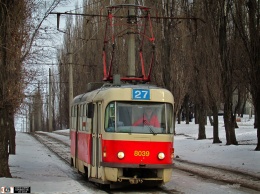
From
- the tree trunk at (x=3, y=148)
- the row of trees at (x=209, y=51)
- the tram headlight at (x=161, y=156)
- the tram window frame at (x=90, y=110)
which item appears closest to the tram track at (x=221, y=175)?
the tram headlight at (x=161, y=156)

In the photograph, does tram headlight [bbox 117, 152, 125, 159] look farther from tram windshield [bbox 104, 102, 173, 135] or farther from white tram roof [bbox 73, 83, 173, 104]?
white tram roof [bbox 73, 83, 173, 104]

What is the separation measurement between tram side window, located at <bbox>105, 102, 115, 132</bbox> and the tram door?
0.32 metres

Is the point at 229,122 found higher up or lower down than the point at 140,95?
lower down

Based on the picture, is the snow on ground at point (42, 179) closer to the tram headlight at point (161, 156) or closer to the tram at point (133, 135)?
the tram at point (133, 135)

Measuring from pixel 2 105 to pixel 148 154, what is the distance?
168 inches

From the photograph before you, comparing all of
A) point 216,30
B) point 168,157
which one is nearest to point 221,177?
point 168,157

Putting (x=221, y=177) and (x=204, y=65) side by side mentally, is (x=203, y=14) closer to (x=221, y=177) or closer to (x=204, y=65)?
(x=204, y=65)

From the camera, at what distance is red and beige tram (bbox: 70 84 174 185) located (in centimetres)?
1216

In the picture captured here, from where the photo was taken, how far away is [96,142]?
1312 cm

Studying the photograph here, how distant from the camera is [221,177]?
609 inches

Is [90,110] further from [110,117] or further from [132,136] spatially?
[132,136]

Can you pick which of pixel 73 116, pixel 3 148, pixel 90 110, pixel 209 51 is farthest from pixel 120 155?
pixel 209 51

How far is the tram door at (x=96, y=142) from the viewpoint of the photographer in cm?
1287

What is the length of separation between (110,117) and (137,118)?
711 mm
